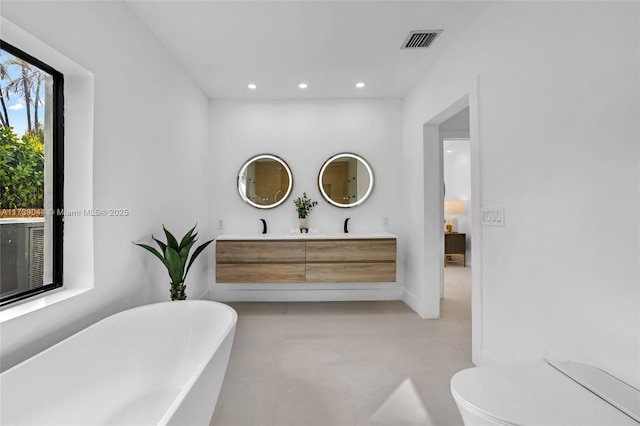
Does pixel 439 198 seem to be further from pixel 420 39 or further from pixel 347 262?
pixel 420 39

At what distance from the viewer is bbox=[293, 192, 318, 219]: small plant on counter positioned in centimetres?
375

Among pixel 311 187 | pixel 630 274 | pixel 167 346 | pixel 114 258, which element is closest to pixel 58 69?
pixel 114 258

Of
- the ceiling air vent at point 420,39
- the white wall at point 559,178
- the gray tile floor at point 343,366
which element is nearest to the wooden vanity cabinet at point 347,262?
Result: the gray tile floor at point 343,366

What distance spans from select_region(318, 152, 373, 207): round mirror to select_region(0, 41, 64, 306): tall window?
2630 mm

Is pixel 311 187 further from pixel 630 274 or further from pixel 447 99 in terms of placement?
pixel 630 274

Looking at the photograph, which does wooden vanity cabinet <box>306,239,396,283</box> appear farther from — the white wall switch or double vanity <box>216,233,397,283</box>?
the white wall switch

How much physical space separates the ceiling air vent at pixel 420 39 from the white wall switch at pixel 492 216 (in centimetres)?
145

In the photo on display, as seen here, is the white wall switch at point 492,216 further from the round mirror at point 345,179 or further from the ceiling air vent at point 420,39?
the round mirror at point 345,179

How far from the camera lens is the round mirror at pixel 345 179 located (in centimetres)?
386

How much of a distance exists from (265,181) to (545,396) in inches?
131

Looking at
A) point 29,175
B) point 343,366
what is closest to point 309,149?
point 343,366

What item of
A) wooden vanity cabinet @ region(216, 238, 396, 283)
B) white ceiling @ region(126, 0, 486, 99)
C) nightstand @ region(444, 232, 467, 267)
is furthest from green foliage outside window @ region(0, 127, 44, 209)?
nightstand @ region(444, 232, 467, 267)

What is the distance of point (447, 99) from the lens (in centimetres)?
264

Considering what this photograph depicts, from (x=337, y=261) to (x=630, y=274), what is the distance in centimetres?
246
